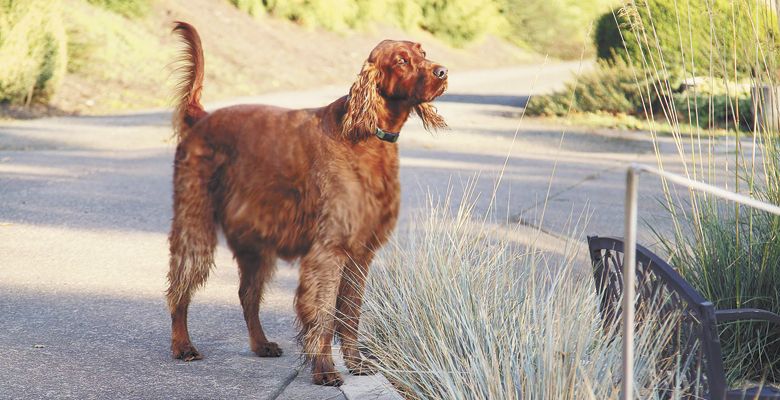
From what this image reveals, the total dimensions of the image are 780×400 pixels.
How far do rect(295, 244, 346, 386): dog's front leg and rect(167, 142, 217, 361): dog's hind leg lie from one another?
0.63 meters

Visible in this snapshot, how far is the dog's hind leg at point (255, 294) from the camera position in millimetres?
4590

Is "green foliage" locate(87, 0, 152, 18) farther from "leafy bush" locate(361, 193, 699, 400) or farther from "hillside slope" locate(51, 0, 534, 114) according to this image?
"leafy bush" locate(361, 193, 699, 400)

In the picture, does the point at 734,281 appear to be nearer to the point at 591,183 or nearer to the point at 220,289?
the point at 220,289

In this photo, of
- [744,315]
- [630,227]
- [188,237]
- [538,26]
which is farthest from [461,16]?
[630,227]

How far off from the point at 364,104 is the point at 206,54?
1926cm

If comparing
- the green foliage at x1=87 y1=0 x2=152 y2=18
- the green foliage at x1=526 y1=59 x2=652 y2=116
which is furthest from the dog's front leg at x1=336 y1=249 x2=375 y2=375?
the green foliage at x1=87 y1=0 x2=152 y2=18

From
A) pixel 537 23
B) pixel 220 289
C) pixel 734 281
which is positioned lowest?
pixel 220 289

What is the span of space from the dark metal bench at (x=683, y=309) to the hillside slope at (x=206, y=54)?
11.5 m

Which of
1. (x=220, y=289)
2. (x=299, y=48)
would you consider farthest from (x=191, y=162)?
(x=299, y=48)

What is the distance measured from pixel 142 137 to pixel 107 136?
48 centimetres

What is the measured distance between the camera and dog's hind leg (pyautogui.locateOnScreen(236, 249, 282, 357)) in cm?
459

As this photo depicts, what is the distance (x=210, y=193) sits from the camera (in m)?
4.45

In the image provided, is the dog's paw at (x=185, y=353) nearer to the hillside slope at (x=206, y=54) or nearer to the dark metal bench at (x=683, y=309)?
the dark metal bench at (x=683, y=309)

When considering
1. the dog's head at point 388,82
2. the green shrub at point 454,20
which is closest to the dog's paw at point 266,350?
the dog's head at point 388,82
